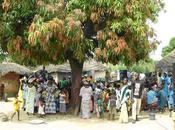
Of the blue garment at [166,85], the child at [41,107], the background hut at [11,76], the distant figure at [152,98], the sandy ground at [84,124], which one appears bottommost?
the sandy ground at [84,124]

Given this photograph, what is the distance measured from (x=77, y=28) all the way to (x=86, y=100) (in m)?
2.93

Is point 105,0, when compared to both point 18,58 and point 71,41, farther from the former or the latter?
point 18,58

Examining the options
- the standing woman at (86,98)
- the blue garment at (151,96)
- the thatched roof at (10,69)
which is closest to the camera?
the standing woman at (86,98)

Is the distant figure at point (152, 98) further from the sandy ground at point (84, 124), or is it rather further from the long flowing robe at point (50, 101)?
the long flowing robe at point (50, 101)

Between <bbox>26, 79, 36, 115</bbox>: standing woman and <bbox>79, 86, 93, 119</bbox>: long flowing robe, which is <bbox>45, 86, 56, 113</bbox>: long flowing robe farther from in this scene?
<bbox>79, 86, 93, 119</bbox>: long flowing robe

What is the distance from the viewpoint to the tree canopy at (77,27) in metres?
17.6

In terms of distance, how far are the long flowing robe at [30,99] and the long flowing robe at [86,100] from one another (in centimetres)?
187

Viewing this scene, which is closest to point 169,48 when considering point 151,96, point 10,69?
point 10,69

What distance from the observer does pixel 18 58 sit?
19312mm

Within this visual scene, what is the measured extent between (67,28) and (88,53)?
93.6 inches

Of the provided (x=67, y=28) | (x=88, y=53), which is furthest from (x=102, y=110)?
(x=67, y=28)

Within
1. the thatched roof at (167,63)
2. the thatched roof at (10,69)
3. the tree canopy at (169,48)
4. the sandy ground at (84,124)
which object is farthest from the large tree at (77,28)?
the tree canopy at (169,48)

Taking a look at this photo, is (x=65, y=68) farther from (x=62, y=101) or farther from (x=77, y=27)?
(x=77, y=27)

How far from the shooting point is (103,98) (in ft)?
62.5
